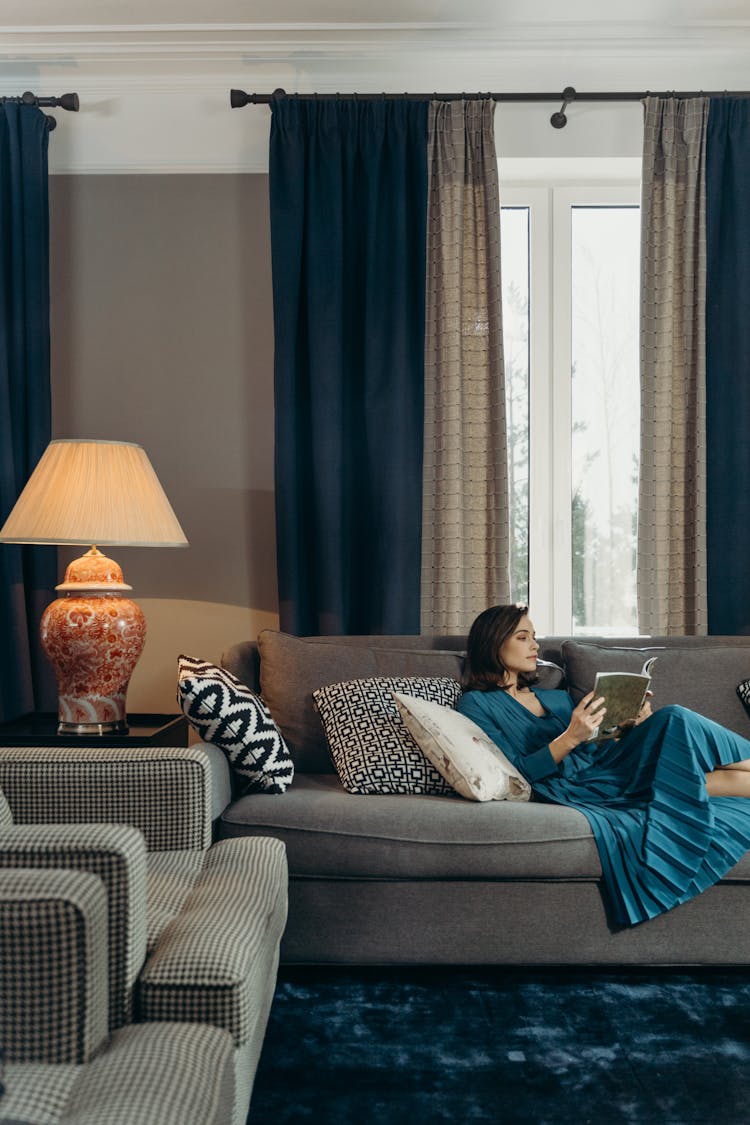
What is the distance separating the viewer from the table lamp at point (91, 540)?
2723mm

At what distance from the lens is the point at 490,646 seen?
283cm

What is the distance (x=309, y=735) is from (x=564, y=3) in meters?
2.56

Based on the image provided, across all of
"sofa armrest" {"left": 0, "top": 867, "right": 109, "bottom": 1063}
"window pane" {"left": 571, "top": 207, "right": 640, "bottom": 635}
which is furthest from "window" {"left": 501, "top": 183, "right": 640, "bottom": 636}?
→ "sofa armrest" {"left": 0, "top": 867, "right": 109, "bottom": 1063}

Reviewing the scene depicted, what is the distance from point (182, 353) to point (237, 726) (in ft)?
5.75

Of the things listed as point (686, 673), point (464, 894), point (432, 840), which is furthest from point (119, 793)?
point (686, 673)

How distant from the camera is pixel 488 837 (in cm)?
227

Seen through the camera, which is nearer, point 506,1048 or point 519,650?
point 506,1048

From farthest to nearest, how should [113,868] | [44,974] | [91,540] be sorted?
[91,540] → [113,868] → [44,974]

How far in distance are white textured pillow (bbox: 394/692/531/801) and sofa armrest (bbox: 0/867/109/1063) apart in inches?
53.8

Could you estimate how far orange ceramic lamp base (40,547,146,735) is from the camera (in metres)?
2.75

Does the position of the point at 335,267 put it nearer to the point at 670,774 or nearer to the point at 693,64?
the point at 693,64

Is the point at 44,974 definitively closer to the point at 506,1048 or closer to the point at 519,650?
the point at 506,1048

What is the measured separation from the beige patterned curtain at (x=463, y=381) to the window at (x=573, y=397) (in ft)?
0.83

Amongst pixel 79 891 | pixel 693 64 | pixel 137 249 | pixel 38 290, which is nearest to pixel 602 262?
pixel 693 64
